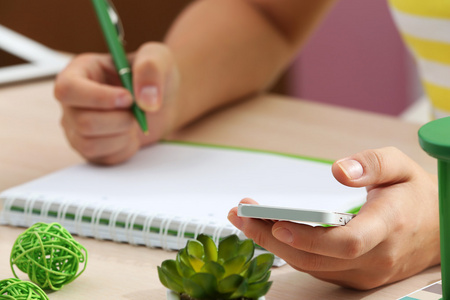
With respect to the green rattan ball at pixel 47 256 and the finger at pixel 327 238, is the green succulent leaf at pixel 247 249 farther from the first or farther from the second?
the green rattan ball at pixel 47 256

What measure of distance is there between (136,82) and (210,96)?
191 mm

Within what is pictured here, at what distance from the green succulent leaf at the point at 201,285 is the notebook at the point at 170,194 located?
144 millimetres

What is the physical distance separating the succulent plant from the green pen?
13.8 inches

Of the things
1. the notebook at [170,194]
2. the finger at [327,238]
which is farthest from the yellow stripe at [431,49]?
the finger at [327,238]

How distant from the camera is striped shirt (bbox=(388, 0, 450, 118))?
32.4 inches

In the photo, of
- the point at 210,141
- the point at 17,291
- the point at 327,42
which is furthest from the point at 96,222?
the point at 327,42

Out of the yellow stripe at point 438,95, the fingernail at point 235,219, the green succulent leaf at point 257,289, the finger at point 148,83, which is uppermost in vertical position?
the fingernail at point 235,219

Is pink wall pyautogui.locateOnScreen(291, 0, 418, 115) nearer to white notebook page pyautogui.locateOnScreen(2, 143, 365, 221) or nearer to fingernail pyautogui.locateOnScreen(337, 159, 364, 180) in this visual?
white notebook page pyautogui.locateOnScreen(2, 143, 365, 221)

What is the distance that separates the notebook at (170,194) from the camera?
52cm

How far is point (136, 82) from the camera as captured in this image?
2.28ft

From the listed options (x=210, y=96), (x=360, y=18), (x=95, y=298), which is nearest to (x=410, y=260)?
(x=95, y=298)

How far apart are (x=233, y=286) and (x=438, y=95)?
596 mm

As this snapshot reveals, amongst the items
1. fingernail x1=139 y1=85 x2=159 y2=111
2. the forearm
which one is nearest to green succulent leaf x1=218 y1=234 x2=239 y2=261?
fingernail x1=139 y1=85 x2=159 y2=111

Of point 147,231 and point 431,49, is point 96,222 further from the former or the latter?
point 431,49
